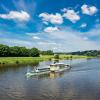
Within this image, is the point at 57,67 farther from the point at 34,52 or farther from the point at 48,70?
the point at 34,52

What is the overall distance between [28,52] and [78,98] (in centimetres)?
14173

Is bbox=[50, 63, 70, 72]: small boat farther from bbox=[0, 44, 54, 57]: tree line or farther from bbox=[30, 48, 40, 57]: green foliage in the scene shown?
bbox=[30, 48, 40, 57]: green foliage

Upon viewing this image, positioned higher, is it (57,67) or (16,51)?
(16,51)

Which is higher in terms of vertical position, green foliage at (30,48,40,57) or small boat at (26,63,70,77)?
green foliage at (30,48,40,57)

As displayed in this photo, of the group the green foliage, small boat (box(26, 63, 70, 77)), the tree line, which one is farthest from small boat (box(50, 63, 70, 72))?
the green foliage

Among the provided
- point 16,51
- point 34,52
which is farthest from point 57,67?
point 34,52

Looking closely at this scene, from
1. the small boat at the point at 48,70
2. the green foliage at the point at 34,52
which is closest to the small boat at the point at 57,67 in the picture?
the small boat at the point at 48,70

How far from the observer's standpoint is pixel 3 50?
15062 centimetres

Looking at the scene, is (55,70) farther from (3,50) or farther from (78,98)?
(3,50)

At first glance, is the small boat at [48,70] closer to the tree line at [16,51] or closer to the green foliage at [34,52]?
the tree line at [16,51]

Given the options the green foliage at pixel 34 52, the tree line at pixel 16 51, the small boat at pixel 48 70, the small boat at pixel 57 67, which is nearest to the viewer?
the small boat at pixel 48 70

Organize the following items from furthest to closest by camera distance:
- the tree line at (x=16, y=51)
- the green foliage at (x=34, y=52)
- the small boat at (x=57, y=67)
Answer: the green foliage at (x=34, y=52), the tree line at (x=16, y=51), the small boat at (x=57, y=67)

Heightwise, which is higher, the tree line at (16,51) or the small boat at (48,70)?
the tree line at (16,51)

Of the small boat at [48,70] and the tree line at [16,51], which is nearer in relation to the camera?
the small boat at [48,70]
